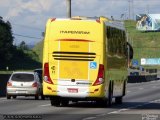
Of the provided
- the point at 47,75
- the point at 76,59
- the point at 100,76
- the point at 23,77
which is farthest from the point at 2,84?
the point at 100,76

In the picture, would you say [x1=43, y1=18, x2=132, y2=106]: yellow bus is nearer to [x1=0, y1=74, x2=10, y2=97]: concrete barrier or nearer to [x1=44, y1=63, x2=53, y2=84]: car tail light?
[x1=44, y1=63, x2=53, y2=84]: car tail light

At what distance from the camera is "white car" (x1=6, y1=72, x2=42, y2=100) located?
37500 millimetres

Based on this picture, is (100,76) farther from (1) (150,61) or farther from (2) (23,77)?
(1) (150,61)

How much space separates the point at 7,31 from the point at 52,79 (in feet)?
322

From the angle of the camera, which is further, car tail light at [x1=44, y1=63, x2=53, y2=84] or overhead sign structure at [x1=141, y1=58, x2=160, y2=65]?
overhead sign structure at [x1=141, y1=58, x2=160, y2=65]

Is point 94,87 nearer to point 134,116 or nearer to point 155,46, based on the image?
point 134,116

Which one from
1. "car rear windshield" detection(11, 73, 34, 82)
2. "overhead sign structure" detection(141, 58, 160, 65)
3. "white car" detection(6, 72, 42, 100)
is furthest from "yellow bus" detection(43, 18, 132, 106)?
"overhead sign structure" detection(141, 58, 160, 65)

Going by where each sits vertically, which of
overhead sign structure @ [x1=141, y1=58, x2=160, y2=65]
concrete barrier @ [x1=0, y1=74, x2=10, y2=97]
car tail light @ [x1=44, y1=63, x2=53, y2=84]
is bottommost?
concrete barrier @ [x1=0, y1=74, x2=10, y2=97]

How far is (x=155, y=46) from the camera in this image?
19625cm

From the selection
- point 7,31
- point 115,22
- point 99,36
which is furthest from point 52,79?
point 7,31

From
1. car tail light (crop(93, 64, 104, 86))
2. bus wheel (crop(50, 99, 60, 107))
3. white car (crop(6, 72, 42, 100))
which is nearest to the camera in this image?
car tail light (crop(93, 64, 104, 86))

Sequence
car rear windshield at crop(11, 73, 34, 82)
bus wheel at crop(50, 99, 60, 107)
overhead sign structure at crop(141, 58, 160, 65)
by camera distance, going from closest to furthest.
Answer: bus wheel at crop(50, 99, 60, 107)
car rear windshield at crop(11, 73, 34, 82)
overhead sign structure at crop(141, 58, 160, 65)

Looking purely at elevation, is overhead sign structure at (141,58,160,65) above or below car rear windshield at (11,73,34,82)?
above

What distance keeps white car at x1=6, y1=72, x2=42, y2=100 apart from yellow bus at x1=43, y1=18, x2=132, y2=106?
9131 mm
